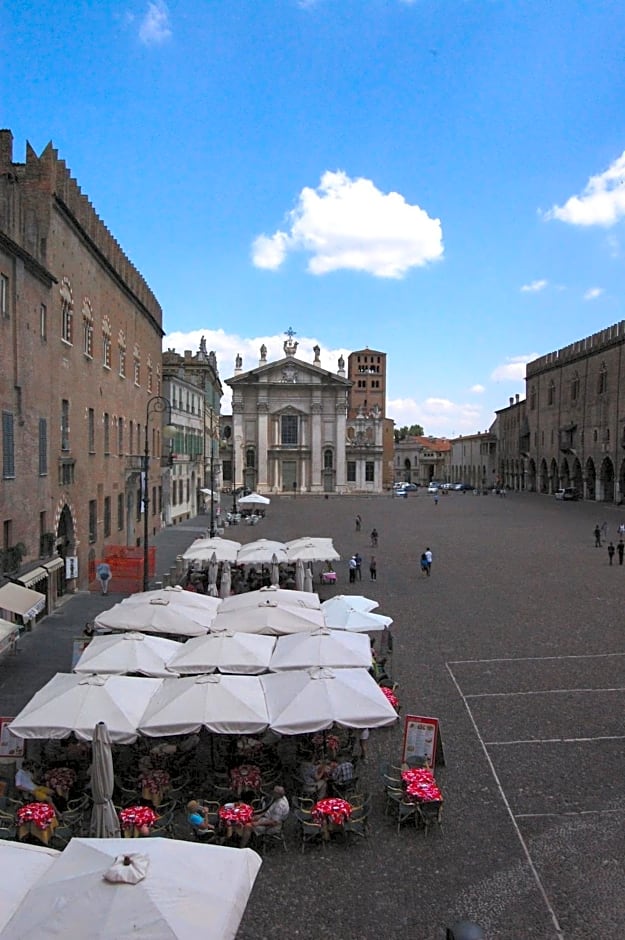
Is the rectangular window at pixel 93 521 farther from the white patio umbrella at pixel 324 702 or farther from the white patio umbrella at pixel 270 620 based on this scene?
the white patio umbrella at pixel 324 702

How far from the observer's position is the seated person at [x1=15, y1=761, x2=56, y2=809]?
849 centimetres

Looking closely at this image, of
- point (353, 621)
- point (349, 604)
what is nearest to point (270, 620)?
point (353, 621)

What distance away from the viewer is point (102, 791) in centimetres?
743

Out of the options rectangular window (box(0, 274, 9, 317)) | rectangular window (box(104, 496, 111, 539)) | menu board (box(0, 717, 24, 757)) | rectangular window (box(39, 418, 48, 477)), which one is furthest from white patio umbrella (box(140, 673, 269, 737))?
rectangular window (box(104, 496, 111, 539))

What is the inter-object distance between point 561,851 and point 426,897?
5.27 ft

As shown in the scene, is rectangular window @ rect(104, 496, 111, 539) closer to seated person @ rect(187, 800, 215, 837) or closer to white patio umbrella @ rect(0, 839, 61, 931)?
seated person @ rect(187, 800, 215, 837)

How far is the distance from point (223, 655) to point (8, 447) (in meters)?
7.38

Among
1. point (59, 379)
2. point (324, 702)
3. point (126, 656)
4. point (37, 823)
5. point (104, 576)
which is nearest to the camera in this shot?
point (37, 823)

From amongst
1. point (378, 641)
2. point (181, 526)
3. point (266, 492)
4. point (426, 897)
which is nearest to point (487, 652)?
point (378, 641)

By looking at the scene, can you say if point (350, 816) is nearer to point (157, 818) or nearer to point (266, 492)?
point (157, 818)

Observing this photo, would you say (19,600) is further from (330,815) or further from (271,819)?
(330,815)

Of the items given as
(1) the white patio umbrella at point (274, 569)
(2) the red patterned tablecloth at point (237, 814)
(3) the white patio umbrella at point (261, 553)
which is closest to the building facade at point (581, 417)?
(3) the white patio umbrella at point (261, 553)

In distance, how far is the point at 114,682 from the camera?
9.53 meters

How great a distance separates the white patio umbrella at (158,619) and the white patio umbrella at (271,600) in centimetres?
83
